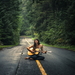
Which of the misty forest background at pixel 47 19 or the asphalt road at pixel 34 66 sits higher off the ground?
the misty forest background at pixel 47 19

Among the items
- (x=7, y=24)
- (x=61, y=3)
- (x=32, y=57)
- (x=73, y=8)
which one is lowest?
(x=32, y=57)

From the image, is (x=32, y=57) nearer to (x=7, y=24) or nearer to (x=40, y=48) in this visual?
(x=40, y=48)

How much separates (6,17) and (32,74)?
27.9 meters

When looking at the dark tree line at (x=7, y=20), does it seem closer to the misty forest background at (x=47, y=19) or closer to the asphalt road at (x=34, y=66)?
the misty forest background at (x=47, y=19)

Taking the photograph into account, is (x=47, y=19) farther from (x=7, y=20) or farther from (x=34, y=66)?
(x=34, y=66)

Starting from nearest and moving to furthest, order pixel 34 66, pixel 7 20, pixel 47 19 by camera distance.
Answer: pixel 34 66
pixel 7 20
pixel 47 19

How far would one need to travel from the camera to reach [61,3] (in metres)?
29.6

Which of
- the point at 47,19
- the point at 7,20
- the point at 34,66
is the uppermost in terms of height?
the point at 47,19

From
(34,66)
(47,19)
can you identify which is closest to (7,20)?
(47,19)

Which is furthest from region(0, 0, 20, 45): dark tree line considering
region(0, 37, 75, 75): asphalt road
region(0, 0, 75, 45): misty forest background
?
region(0, 37, 75, 75): asphalt road

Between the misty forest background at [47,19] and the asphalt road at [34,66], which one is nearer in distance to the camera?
A: the asphalt road at [34,66]

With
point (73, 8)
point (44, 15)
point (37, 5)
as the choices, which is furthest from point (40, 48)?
point (37, 5)

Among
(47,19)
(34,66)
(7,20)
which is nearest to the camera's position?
(34,66)

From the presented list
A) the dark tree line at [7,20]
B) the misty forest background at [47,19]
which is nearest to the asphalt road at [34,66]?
the misty forest background at [47,19]
